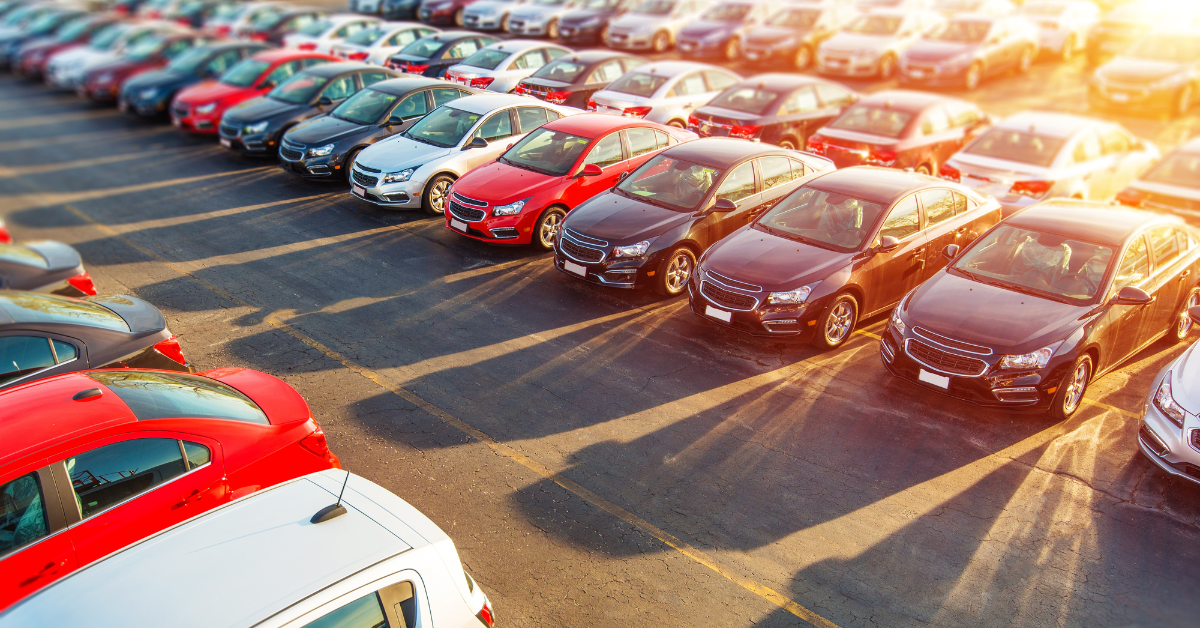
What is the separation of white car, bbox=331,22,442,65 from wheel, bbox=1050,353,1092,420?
712 inches

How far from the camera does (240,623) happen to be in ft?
11.5

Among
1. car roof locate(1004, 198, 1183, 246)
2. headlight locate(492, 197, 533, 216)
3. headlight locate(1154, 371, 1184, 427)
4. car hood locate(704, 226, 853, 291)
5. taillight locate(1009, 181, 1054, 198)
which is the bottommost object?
headlight locate(1154, 371, 1184, 427)

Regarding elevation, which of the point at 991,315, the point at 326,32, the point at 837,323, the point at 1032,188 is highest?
the point at 326,32

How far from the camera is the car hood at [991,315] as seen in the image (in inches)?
297

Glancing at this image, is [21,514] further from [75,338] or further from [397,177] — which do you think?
[397,177]

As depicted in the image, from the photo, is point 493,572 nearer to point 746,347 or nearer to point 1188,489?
point 746,347

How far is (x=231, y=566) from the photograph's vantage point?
386 cm

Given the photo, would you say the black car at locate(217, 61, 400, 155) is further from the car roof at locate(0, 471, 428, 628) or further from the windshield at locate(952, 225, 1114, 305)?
the car roof at locate(0, 471, 428, 628)

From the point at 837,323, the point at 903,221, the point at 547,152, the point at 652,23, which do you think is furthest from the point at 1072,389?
the point at 652,23

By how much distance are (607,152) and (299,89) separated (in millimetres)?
8221

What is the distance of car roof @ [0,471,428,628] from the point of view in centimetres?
361

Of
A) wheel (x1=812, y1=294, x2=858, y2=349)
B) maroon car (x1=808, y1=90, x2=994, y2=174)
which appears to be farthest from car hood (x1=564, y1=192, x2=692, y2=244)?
maroon car (x1=808, y1=90, x2=994, y2=174)

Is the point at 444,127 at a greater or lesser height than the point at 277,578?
greater

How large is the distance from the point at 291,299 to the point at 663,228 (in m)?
4.77
